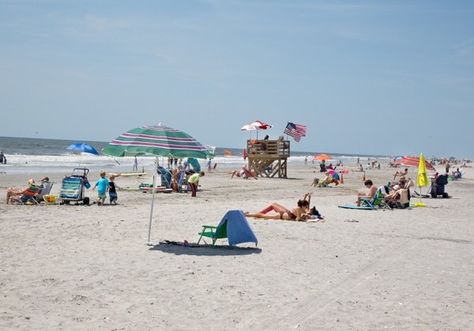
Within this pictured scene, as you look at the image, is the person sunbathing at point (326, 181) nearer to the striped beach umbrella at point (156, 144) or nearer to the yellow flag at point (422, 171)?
the yellow flag at point (422, 171)

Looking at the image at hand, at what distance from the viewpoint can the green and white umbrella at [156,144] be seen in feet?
28.6

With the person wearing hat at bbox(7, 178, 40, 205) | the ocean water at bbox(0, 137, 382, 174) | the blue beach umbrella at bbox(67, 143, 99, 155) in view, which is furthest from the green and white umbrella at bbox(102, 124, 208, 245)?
the blue beach umbrella at bbox(67, 143, 99, 155)

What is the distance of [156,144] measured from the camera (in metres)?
8.76

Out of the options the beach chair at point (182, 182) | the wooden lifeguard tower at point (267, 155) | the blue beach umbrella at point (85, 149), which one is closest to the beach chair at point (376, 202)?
the beach chair at point (182, 182)

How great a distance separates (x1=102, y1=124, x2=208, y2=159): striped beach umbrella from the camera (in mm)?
8703

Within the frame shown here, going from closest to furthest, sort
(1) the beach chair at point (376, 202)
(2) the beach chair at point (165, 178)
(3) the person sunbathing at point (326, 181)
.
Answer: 1. (1) the beach chair at point (376, 202)
2. (2) the beach chair at point (165, 178)
3. (3) the person sunbathing at point (326, 181)

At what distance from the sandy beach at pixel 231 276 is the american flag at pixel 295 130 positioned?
19.6 meters

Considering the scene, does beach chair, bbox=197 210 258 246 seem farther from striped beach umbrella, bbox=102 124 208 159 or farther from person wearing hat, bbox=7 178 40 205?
person wearing hat, bbox=7 178 40 205

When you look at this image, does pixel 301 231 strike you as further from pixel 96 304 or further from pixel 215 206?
pixel 96 304

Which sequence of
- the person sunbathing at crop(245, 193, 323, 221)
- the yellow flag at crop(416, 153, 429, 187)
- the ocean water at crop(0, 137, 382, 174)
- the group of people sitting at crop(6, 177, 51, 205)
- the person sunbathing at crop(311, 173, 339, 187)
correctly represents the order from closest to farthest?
the person sunbathing at crop(245, 193, 323, 221)
the group of people sitting at crop(6, 177, 51, 205)
the yellow flag at crop(416, 153, 429, 187)
the person sunbathing at crop(311, 173, 339, 187)
the ocean water at crop(0, 137, 382, 174)

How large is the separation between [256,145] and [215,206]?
17.0 m

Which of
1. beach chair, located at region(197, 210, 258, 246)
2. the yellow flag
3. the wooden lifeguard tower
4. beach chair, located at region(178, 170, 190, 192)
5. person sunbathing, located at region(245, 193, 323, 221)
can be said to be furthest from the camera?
the wooden lifeguard tower

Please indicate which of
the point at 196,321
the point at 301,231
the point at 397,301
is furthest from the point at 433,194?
the point at 196,321

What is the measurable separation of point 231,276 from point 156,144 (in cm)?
265
